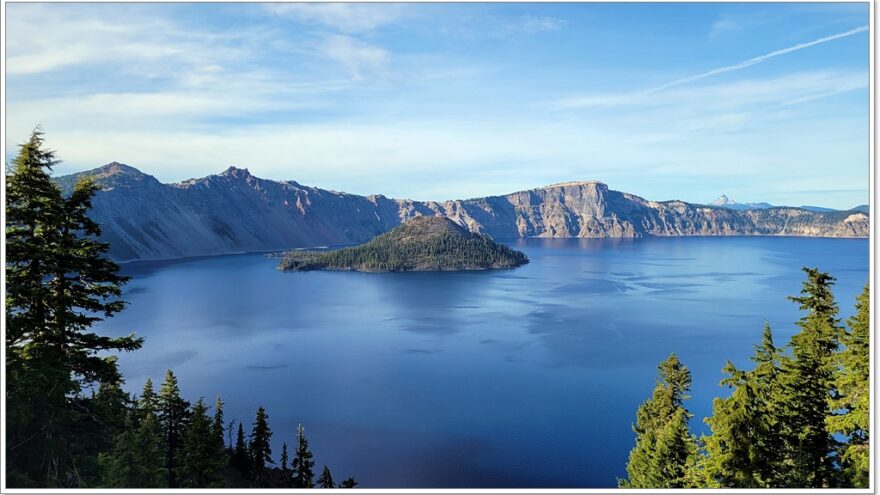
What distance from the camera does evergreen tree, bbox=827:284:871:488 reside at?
20562 mm

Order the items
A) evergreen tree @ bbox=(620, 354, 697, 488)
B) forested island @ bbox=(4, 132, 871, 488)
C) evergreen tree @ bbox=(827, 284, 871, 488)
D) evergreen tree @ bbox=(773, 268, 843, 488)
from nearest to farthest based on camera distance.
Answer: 1. forested island @ bbox=(4, 132, 871, 488)
2. evergreen tree @ bbox=(827, 284, 871, 488)
3. evergreen tree @ bbox=(773, 268, 843, 488)
4. evergreen tree @ bbox=(620, 354, 697, 488)

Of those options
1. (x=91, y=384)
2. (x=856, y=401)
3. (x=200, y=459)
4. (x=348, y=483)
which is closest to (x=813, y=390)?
(x=856, y=401)

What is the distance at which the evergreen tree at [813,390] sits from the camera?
2541cm

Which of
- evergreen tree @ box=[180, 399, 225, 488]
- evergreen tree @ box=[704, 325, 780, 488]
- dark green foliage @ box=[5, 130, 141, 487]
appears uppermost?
dark green foliage @ box=[5, 130, 141, 487]

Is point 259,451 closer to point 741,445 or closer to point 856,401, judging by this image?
point 741,445

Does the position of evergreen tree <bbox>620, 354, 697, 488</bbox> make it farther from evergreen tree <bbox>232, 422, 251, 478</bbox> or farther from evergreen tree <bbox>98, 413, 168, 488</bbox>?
evergreen tree <bbox>232, 422, 251, 478</bbox>

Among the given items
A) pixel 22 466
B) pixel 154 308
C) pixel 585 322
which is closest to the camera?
pixel 22 466

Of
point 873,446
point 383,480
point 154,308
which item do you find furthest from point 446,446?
point 154,308

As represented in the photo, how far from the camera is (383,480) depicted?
56625 millimetres

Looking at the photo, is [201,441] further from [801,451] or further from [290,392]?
[290,392]

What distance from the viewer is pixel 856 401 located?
70.2ft

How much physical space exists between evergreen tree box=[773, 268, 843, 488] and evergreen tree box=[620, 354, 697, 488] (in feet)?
16.6

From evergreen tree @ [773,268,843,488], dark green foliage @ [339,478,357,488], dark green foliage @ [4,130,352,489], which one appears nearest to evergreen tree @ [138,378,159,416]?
dark green foliage @ [339,478,357,488]

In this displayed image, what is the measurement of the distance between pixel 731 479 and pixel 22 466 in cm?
2469
